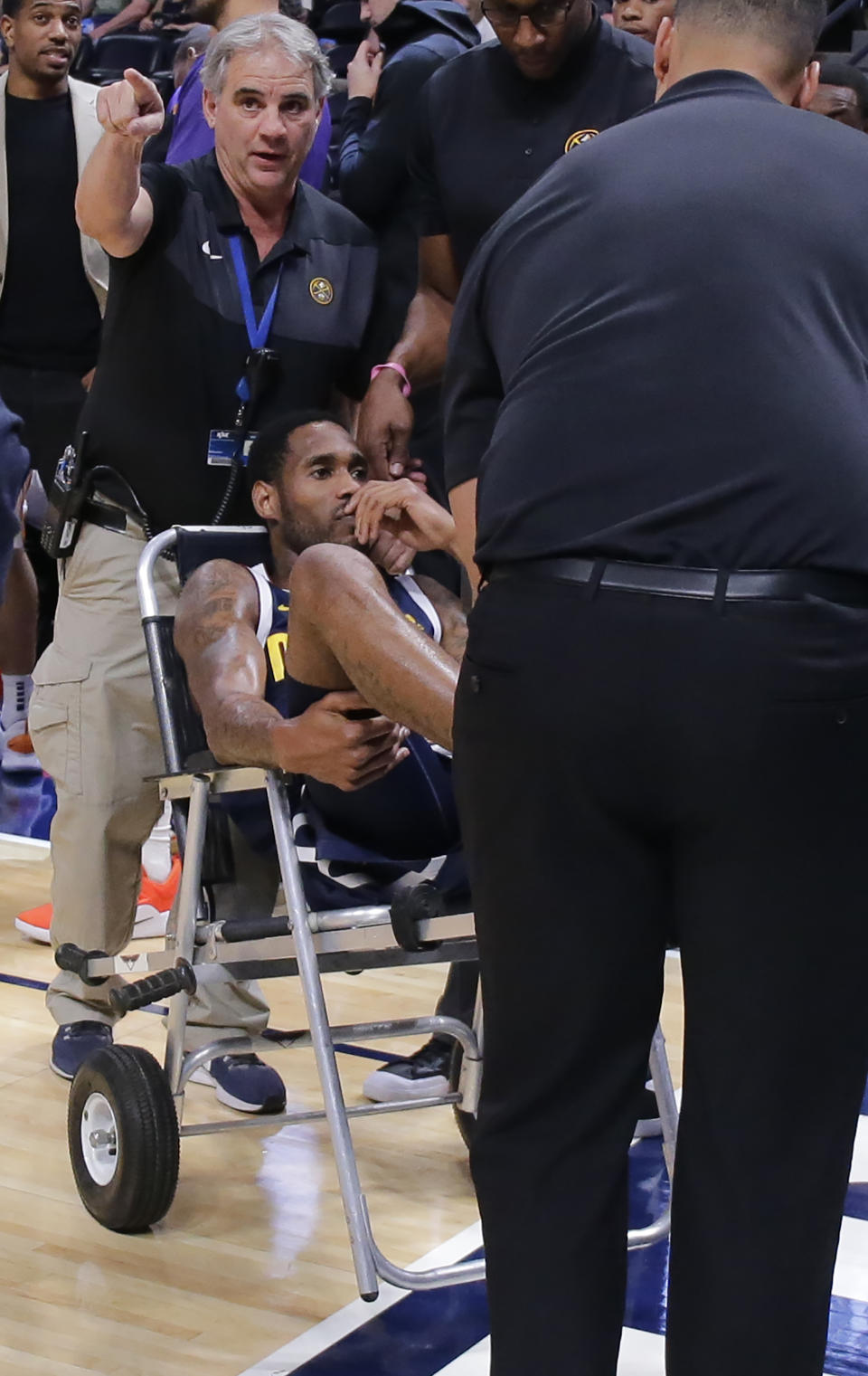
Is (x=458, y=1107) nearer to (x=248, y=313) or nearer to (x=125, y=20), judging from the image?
(x=248, y=313)

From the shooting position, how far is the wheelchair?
9.43 ft

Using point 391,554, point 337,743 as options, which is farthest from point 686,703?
point 391,554

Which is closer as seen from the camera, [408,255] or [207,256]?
[207,256]

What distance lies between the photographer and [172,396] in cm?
373

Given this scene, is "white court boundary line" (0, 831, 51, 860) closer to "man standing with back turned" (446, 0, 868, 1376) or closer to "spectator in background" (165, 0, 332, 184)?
"spectator in background" (165, 0, 332, 184)

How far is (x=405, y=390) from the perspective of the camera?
3.76 meters

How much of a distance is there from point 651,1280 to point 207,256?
2.15 m

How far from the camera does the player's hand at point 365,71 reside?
5125mm

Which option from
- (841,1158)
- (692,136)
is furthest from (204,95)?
(841,1158)

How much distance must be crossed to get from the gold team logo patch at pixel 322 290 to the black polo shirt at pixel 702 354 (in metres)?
1.95

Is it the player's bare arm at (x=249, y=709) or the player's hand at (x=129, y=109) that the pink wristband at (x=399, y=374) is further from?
the player's hand at (x=129, y=109)

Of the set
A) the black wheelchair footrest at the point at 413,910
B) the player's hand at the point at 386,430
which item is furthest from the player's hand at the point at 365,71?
the black wheelchair footrest at the point at 413,910

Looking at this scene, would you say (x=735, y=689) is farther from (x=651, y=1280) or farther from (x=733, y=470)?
(x=651, y=1280)

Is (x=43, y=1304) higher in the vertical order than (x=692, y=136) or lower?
lower
